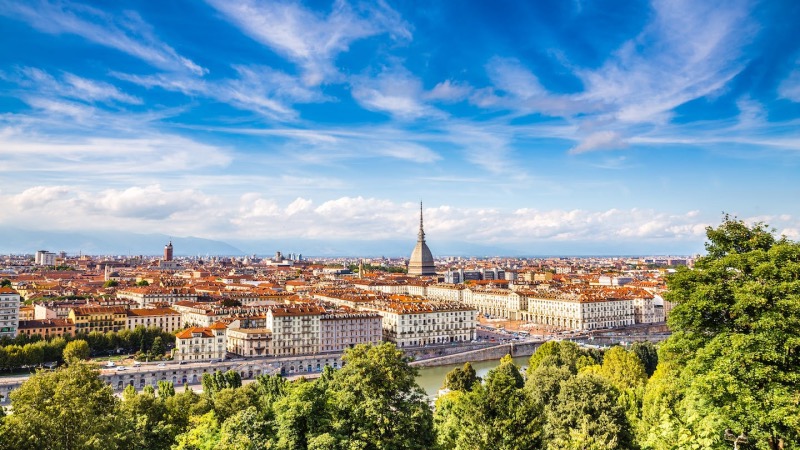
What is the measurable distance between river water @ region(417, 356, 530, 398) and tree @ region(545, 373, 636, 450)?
70.2ft

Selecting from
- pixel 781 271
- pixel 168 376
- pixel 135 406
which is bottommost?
pixel 168 376

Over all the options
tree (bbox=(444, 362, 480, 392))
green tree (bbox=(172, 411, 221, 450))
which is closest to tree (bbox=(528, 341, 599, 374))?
tree (bbox=(444, 362, 480, 392))

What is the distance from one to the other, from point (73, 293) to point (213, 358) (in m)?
52.7

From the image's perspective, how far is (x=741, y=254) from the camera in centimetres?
1714

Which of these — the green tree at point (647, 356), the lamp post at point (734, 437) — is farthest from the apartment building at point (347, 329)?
the lamp post at point (734, 437)

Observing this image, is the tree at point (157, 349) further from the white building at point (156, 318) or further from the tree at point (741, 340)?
the tree at point (741, 340)

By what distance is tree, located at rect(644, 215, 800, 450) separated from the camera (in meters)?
14.8

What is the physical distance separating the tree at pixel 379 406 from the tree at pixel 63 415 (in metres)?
6.09

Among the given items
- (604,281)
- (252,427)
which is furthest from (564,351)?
(604,281)

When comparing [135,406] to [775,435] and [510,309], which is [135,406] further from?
[510,309]

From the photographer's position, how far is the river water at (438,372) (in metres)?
47.8

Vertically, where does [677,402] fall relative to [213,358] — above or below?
above

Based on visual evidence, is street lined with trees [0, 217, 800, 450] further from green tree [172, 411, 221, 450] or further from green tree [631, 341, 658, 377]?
green tree [631, 341, 658, 377]

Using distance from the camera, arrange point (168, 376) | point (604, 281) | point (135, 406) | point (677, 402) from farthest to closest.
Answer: point (604, 281) < point (168, 376) < point (135, 406) < point (677, 402)
